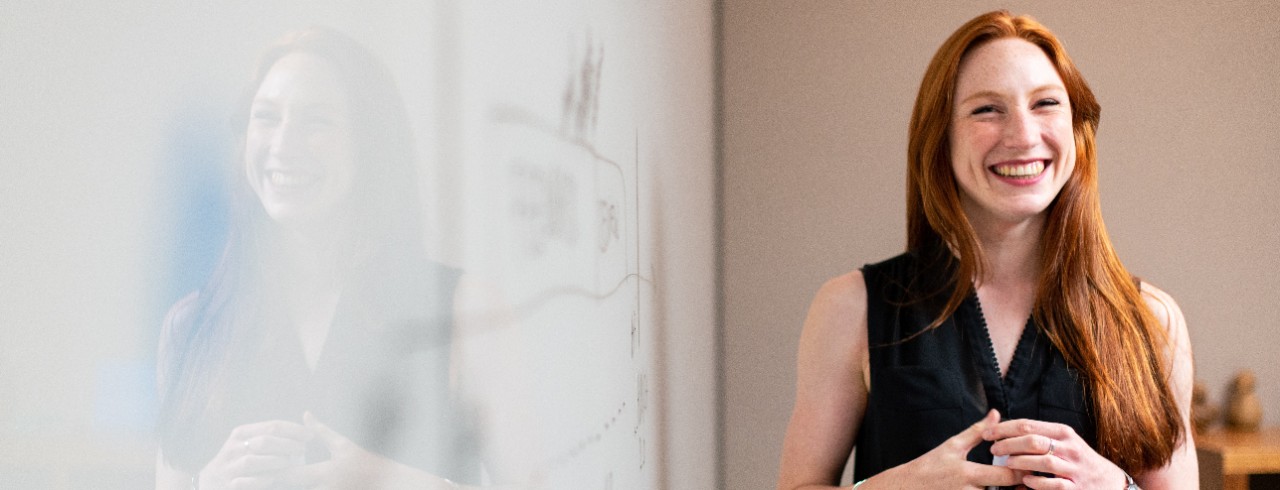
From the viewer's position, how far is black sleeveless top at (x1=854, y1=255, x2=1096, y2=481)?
144 centimetres

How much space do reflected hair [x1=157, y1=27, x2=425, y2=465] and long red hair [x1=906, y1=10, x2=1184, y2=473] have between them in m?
1.22

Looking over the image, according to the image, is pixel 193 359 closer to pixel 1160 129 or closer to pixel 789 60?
pixel 789 60

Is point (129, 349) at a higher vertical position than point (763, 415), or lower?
higher

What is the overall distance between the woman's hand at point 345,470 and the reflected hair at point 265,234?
0.05 metres

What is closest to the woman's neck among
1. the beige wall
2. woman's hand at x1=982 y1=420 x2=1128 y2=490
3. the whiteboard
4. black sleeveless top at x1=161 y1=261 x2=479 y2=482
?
woman's hand at x1=982 y1=420 x2=1128 y2=490

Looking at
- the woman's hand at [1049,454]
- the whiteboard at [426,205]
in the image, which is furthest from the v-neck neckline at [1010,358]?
the whiteboard at [426,205]

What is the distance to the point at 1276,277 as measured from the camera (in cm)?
288

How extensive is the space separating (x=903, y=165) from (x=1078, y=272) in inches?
56.1

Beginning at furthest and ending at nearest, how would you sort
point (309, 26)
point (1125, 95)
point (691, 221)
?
point (1125, 95) < point (691, 221) < point (309, 26)

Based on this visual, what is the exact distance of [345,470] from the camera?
1.17ft

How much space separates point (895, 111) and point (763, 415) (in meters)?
0.96

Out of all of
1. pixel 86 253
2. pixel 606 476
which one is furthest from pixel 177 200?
pixel 606 476

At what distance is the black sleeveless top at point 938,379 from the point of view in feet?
4.72

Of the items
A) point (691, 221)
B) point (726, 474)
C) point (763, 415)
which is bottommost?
point (726, 474)
